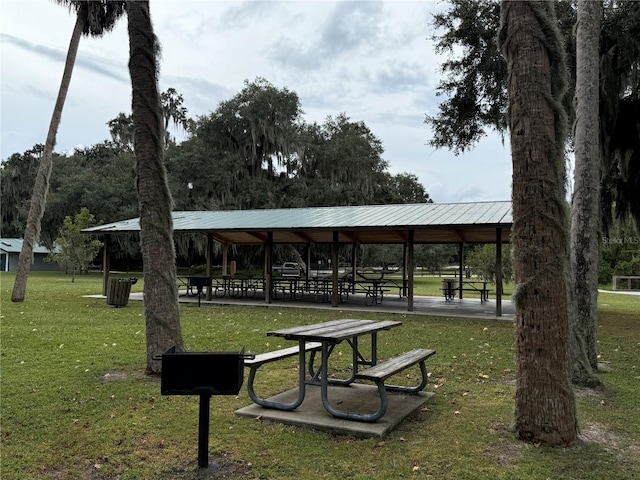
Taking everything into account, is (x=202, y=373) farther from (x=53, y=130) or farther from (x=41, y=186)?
(x=53, y=130)

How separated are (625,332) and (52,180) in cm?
3751

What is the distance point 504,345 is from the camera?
813cm

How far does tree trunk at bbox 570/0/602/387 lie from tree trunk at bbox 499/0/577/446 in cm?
211

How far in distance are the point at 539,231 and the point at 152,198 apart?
4.04 meters

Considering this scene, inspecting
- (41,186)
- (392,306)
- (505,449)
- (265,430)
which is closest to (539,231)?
(505,449)

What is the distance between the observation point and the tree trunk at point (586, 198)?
5789 millimetres

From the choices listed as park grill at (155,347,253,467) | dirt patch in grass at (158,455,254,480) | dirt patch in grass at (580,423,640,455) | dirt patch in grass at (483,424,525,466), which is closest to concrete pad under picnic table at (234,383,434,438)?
dirt patch in grass at (483,424,525,466)

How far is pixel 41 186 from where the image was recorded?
14367mm

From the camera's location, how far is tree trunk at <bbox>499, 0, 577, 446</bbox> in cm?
373

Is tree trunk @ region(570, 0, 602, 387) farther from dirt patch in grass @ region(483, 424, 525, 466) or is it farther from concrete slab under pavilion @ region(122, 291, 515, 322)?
concrete slab under pavilion @ region(122, 291, 515, 322)

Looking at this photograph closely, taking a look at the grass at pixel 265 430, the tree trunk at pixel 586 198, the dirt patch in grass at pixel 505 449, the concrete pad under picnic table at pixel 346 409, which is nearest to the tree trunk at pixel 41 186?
the grass at pixel 265 430

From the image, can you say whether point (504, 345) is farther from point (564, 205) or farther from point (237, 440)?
point (237, 440)

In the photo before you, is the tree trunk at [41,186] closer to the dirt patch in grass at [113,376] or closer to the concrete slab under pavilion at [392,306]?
the concrete slab under pavilion at [392,306]

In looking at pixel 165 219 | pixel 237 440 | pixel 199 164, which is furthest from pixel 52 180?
pixel 237 440
